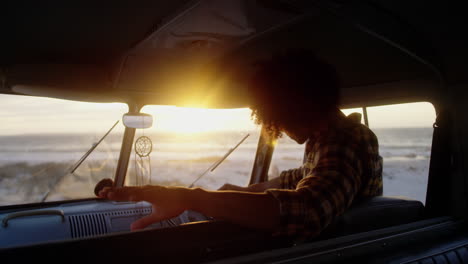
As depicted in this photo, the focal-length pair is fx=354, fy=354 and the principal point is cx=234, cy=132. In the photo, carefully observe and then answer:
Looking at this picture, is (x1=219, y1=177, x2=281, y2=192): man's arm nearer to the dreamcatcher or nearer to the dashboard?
the dashboard

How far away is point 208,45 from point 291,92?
1.14m

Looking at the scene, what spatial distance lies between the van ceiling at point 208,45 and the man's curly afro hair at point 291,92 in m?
0.34

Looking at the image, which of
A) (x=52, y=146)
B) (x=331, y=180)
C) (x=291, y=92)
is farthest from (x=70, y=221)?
(x=331, y=180)

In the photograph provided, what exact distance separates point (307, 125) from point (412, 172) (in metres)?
2.23

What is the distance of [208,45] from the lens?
2539 millimetres

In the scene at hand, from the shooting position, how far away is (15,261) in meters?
1.01

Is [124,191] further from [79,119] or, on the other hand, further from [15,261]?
[79,119]

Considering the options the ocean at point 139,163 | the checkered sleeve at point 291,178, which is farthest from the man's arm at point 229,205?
the ocean at point 139,163

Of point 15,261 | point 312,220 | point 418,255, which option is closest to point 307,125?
point 312,220

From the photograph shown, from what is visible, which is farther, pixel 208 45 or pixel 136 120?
pixel 136 120

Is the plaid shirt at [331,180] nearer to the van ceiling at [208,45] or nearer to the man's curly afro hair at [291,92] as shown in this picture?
the man's curly afro hair at [291,92]

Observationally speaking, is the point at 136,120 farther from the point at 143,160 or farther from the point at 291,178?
the point at 291,178

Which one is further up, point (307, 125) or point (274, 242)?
point (307, 125)

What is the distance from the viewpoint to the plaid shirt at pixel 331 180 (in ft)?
4.16
